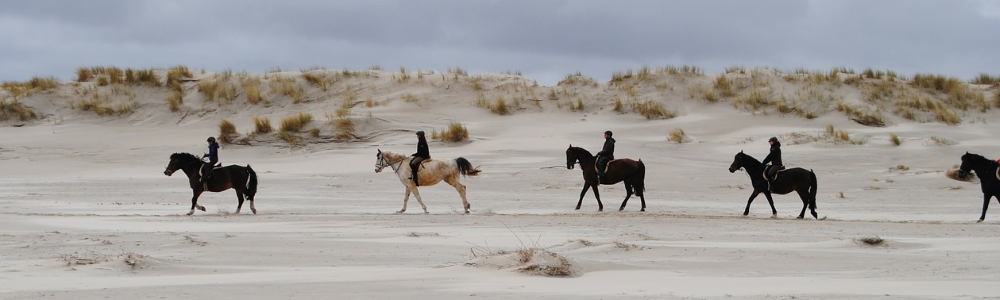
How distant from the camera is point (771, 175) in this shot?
18062mm

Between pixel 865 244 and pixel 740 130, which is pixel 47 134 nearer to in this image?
pixel 740 130

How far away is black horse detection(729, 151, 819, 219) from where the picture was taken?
17828mm

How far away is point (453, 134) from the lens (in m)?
31.4

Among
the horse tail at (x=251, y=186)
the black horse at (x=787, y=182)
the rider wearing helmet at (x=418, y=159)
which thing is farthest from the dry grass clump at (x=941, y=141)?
the horse tail at (x=251, y=186)

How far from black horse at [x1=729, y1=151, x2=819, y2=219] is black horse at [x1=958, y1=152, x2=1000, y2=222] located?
96.1 inches

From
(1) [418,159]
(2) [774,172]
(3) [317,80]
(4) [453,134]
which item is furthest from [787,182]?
(3) [317,80]

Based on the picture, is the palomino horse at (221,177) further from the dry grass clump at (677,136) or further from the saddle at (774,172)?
the dry grass clump at (677,136)

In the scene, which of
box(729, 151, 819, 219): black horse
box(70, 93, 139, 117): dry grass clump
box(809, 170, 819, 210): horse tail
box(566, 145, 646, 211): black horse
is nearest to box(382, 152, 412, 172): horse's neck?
box(566, 145, 646, 211): black horse

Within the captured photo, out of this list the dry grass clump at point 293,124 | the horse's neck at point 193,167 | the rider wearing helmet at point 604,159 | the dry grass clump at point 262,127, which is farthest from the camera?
the dry grass clump at point 262,127

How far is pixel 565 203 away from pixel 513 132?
12.1 meters

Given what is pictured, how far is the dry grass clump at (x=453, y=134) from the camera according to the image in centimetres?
3134

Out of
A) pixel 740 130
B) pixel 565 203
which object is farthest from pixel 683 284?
pixel 740 130

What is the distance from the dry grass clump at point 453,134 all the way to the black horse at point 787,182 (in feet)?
45.4

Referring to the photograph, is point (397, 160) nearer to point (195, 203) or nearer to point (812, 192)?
point (195, 203)
